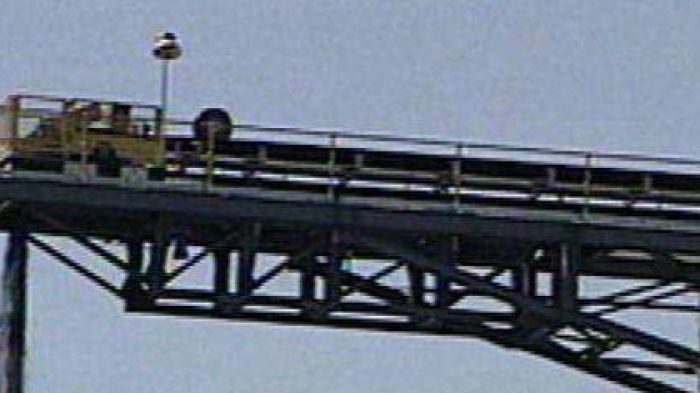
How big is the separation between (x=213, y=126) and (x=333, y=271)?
3412mm

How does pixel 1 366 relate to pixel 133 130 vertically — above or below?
below

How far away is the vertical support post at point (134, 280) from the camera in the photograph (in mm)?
58812

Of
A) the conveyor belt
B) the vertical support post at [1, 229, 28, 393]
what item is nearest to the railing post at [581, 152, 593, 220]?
the conveyor belt

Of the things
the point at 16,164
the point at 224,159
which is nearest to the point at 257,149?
the point at 224,159

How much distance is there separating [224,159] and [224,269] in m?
2.16

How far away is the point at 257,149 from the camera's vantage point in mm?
58906

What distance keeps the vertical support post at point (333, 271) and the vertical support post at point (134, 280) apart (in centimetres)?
336

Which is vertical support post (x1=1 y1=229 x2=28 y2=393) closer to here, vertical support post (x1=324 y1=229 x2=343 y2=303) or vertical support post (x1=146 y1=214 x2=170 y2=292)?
vertical support post (x1=146 y1=214 x2=170 y2=292)

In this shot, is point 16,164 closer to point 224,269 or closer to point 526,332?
point 224,269

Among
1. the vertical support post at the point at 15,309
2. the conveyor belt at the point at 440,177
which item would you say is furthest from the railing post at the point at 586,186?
the vertical support post at the point at 15,309

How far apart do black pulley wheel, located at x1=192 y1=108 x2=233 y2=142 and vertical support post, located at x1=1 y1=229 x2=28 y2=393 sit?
144 inches

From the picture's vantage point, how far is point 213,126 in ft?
193

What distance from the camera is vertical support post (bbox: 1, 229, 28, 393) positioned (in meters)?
57.6

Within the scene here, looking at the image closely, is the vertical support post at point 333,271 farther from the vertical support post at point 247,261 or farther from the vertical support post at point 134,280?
the vertical support post at point 134,280
